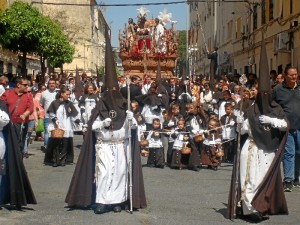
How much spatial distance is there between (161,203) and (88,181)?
128cm

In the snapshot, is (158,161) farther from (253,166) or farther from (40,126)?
(253,166)

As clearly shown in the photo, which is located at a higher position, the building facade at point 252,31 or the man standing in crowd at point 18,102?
the building facade at point 252,31

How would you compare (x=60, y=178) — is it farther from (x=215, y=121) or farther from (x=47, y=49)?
(x=47, y=49)

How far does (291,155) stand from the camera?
38.2 feet

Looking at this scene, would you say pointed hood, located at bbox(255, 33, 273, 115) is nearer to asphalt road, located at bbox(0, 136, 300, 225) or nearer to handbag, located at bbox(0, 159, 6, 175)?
asphalt road, located at bbox(0, 136, 300, 225)

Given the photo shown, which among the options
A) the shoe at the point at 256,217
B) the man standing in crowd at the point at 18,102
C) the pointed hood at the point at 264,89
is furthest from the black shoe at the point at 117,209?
the man standing in crowd at the point at 18,102

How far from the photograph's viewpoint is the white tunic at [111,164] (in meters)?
9.71

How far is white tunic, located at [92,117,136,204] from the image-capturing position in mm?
9711

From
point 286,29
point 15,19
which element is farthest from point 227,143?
point 15,19

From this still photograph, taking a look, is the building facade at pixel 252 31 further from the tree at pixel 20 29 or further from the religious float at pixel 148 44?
the tree at pixel 20 29

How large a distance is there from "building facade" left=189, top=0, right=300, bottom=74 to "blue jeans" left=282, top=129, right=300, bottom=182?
563 cm

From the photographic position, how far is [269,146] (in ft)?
31.0

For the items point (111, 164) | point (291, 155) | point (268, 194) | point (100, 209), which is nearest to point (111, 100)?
point (111, 164)

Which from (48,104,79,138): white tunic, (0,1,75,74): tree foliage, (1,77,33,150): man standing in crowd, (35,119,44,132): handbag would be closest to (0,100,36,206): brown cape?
(1,77,33,150): man standing in crowd
